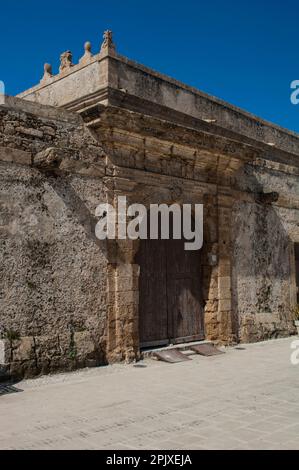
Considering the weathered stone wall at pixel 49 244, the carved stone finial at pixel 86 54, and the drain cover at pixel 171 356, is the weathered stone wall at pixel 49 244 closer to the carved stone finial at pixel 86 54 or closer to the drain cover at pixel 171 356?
the drain cover at pixel 171 356

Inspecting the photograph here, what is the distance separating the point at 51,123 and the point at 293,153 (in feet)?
19.0

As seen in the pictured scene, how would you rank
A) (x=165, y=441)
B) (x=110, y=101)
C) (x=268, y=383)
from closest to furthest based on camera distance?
(x=165, y=441), (x=268, y=383), (x=110, y=101)

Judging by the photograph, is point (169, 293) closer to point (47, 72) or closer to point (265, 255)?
point (265, 255)

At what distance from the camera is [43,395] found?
4742mm

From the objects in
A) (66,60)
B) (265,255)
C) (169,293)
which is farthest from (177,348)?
(66,60)

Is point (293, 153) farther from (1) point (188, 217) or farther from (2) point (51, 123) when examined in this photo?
(2) point (51, 123)

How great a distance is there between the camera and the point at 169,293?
729 centimetres

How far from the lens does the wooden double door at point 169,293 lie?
6.95 meters

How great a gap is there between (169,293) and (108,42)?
356 cm

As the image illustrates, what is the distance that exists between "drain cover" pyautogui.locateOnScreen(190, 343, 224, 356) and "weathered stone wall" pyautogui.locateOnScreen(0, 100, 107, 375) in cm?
170

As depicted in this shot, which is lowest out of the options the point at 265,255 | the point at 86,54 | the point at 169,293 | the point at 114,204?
the point at 169,293

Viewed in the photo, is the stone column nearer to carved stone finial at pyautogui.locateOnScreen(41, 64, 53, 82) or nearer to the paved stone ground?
the paved stone ground

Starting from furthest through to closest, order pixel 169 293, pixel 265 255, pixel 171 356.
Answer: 1. pixel 265 255
2. pixel 169 293
3. pixel 171 356
